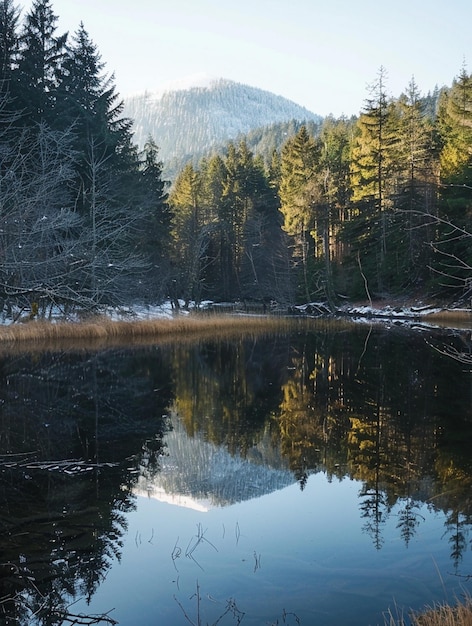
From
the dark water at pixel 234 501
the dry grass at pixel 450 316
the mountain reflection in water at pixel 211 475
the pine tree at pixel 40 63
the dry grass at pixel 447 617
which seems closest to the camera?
the dry grass at pixel 447 617

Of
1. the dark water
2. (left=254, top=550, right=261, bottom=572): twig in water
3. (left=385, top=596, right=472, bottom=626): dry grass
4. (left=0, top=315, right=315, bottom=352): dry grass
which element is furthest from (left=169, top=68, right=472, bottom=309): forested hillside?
(left=385, top=596, right=472, bottom=626): dry grass

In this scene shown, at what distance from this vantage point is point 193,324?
27.9m

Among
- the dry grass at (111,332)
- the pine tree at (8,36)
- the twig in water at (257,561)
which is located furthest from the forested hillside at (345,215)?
the twig in water at (257,561)

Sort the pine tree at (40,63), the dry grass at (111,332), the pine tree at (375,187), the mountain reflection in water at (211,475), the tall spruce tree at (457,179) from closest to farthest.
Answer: the mountain reflection in water at (211,475)
the dry grass at (111,332)
the pine tree at (40,63)
the tall spruce tree at (457,179)
the pine tree at (375,187)

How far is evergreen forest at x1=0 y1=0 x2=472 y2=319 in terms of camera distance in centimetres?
2639

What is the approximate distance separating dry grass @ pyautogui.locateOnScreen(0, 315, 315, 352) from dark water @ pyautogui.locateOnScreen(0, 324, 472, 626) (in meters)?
8.14

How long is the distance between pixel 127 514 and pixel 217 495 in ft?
4.16

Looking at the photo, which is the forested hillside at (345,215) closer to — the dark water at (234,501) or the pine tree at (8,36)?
the pine tree at (8,36)

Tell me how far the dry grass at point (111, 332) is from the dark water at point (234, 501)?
814 centimetres

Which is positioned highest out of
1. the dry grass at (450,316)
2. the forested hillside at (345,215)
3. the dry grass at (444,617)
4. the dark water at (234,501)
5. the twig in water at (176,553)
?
the forested hillside at (345,215)

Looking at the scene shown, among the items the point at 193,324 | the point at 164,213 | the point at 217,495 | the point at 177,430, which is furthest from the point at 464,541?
the point at 164,213

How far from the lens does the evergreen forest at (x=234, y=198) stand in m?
26.4

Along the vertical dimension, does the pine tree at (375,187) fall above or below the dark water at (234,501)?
above

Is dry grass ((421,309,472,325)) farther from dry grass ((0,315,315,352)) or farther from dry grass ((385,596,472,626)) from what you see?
dry grass ((385,596,472,626))
